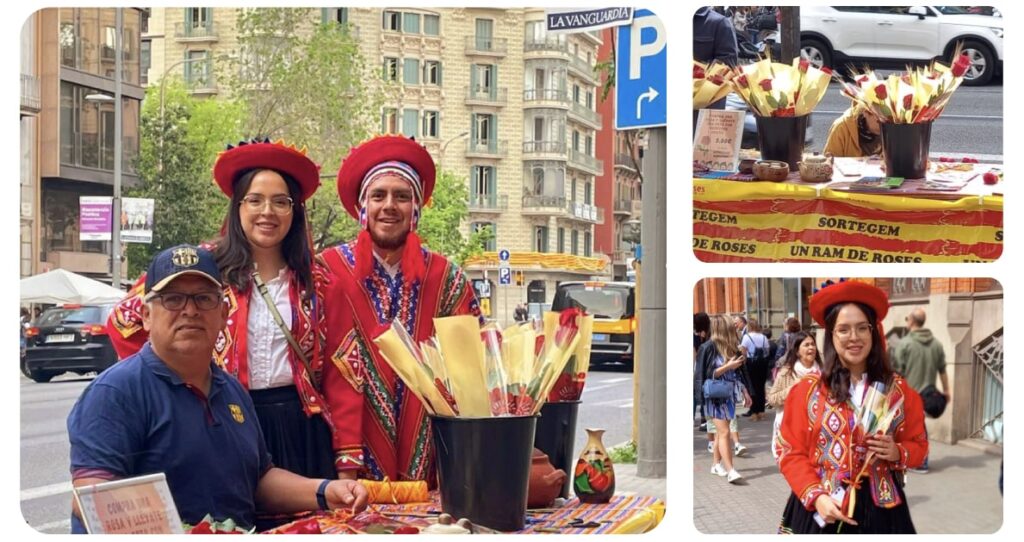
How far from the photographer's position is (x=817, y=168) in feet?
9.23

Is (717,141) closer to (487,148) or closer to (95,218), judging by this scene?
(487,148)

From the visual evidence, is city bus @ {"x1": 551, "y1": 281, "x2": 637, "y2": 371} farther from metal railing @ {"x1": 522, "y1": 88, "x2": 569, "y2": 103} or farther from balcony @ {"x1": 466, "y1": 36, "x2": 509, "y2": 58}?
balcony @ {"x1": 466, "y1": 36, "x2": 509, "y2": 58}

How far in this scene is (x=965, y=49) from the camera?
272 cm

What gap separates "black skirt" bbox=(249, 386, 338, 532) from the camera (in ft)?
9.07

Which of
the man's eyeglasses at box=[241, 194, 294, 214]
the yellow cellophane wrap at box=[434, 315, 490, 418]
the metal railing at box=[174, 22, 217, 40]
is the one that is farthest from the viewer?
the metal railing at box=[174, 22, 217, 40]

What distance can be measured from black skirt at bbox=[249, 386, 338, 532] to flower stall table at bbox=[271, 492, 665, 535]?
0.21 meters

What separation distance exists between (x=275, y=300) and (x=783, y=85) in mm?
1090

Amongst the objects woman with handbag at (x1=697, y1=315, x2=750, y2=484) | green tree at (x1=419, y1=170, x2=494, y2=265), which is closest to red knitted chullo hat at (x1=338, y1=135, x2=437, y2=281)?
green tree at (x1=419, y1=170, x2=494, y2=265)

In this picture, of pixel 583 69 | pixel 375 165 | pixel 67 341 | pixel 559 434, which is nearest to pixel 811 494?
pixel 559 434

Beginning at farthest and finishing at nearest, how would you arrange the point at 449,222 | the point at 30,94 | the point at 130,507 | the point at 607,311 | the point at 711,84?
the point at 607,311 < the point at 449,222 < the point at 30,94 < the point at 711,84 < the point at 130,507

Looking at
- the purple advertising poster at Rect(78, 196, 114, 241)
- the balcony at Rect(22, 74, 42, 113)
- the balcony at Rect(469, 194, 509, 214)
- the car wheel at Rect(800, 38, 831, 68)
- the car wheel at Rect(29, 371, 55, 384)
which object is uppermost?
the car wheel at Rect(800, 38, 831, 68)

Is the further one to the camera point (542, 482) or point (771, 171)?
point (771, 171)

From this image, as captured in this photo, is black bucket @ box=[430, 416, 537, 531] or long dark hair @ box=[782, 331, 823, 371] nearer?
black bucket @ box=[430, 416, 537, 531]

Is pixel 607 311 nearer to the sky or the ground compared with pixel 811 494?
nearer to the sky
